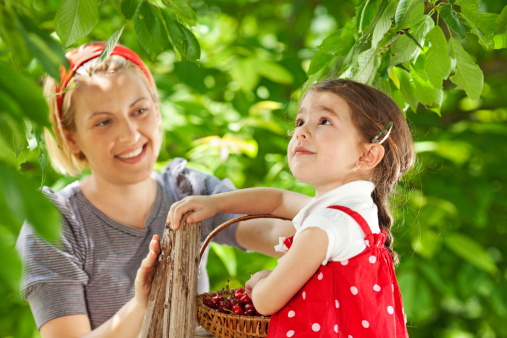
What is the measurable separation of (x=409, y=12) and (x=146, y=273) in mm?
567

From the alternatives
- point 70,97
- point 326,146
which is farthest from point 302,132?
point 70,97

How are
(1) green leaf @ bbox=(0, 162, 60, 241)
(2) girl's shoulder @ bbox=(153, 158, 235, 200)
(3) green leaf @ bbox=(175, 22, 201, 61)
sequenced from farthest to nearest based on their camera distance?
(2) girl's shoulder @ bbox=(153, 158, 235, 200) → (3) green leaf @ bbox=(175, 22, 201, 61) → (1) green leaf @ bbox=(0, 162, 60, 241)

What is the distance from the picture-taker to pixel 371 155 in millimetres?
862

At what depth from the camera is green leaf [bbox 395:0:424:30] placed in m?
0.80

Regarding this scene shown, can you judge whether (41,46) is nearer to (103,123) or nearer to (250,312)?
(250,312)

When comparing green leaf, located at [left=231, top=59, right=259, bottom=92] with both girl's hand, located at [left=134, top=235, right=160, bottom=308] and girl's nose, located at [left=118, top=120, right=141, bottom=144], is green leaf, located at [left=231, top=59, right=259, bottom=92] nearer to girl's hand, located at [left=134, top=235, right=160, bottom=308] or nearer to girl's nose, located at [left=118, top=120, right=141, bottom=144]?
girl's nose, located at [left=118, top=120, right=141, bottom=144]

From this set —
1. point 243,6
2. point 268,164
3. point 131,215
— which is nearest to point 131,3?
point 131,215

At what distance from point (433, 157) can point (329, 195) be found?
133 cm

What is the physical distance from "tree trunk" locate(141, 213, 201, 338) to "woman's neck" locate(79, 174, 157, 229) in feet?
1.40

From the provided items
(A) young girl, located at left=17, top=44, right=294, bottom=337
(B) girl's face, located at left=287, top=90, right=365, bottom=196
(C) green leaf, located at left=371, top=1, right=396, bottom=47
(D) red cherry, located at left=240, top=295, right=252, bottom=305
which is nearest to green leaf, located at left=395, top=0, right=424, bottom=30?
(C) green leaf, located at left=371, top=1, right=396, bottom=47

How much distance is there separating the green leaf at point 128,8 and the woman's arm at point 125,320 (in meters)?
0.37

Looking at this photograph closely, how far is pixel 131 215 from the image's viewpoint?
1324mm

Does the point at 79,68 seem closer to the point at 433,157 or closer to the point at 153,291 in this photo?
the point at 153,291

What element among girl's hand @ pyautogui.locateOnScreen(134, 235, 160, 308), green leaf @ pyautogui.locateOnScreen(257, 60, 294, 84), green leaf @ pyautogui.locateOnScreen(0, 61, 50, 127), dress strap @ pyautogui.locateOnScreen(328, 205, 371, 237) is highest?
green leaf @ pyautogui.locateOnScreen(257, 60, 294, 84)
